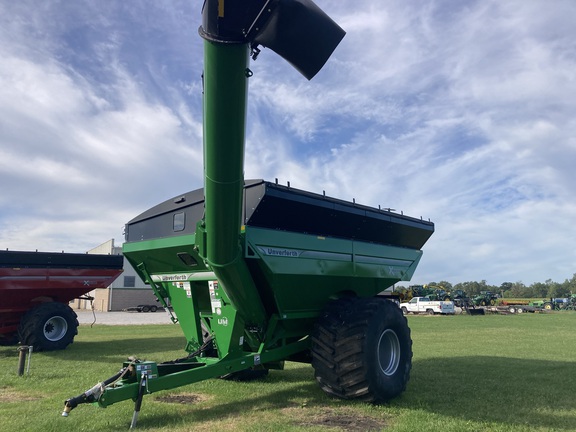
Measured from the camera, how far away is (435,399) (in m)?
6.69

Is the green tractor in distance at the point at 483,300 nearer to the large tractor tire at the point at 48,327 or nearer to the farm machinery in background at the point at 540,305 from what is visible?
the farm machinery in background at the point at 540,305

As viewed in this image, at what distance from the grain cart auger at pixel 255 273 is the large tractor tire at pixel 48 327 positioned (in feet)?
19.9

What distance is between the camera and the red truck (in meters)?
12.0

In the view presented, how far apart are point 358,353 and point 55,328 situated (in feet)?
31.3

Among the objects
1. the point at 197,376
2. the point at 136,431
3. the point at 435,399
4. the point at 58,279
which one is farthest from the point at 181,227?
the point at 58,279

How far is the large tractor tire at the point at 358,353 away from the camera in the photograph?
6176 millimetres

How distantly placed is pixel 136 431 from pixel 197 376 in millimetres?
887

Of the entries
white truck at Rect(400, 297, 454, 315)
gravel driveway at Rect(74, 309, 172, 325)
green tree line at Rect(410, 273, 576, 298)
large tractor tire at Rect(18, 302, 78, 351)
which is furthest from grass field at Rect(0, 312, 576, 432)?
green tree line at Rect(410, 273, 576, 298)

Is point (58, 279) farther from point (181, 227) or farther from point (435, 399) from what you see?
point (435, 399)

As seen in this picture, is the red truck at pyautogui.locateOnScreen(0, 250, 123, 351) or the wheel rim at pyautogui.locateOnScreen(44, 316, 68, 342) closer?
the red truck at pyautogui.locateOnScreen(0, 250, 123, 351)

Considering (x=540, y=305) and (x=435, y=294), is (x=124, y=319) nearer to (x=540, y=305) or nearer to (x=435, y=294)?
(x=435, y=294)

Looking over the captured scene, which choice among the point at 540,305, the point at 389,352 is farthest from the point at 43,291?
the point at 540,305

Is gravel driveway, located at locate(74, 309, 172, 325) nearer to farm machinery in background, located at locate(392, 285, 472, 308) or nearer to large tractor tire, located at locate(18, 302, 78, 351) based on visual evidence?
large tractor tire, located at locate(18, 302, 78, 351)

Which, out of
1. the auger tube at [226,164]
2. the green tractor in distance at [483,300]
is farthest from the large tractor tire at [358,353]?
the green tractor in distance at [483,300]
